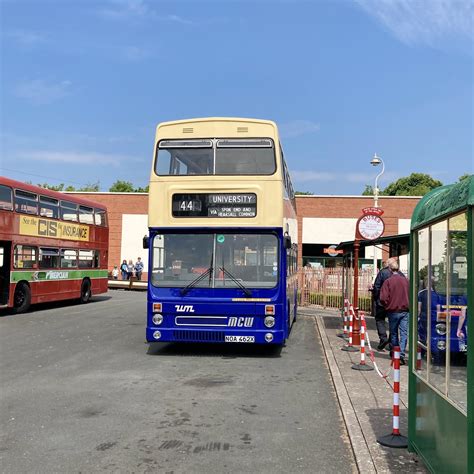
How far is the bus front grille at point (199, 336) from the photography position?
9.95 metres

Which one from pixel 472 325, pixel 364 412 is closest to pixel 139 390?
pixel 364 412

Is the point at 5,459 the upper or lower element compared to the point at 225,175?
lower

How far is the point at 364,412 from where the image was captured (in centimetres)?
632

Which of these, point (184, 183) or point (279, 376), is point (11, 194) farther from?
point (279, 376)

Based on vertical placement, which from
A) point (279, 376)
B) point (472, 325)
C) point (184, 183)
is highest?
point (184, 183)

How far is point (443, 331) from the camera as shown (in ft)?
13.4

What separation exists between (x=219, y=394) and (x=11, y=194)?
12195mm

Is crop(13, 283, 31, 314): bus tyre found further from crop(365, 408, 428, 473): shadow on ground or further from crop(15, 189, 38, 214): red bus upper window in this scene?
crop(365, 408, 428, 473): shadow on ground

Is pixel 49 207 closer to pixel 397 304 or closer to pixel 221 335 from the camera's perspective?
pixel 221 335

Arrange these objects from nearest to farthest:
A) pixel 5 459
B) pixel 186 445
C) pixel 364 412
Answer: pixel 5 459 < pixel 186 445 < pixel 364 412

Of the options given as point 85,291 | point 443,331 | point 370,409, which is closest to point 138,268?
point 85,291

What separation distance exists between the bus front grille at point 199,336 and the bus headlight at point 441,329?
6.10 m

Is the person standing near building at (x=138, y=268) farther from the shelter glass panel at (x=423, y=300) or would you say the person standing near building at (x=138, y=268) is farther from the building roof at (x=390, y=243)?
the shelter glass panel at (x=423, y=300)

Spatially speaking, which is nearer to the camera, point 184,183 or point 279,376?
point 279,376
